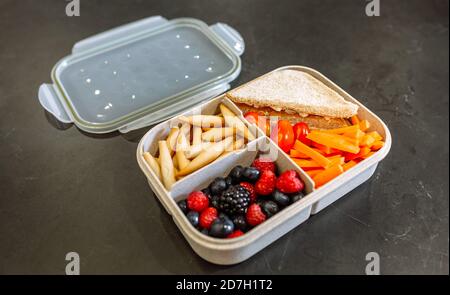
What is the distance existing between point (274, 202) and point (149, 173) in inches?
15.6

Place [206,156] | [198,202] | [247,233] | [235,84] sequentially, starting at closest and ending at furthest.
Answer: [247,233]
[198,202]
[206,156]
[235,84]

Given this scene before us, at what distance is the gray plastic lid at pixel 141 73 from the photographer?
158 cm

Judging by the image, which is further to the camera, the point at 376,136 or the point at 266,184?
the point at 376,136

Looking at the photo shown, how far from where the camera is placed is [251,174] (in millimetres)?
1218

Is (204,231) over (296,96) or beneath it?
beneath

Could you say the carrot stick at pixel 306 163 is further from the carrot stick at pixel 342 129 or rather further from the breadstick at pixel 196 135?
the breadstick at pixel 196 135

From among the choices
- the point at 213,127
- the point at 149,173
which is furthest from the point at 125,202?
the point at 213,127

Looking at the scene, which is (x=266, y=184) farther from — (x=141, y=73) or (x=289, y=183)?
(x=141, y=73)

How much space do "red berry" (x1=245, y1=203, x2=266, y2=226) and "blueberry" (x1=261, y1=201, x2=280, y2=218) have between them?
20 mm

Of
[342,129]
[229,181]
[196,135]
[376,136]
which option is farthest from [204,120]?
[376,136]

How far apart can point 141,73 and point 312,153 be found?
0.88 m

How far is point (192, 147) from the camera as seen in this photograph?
131 centimetres

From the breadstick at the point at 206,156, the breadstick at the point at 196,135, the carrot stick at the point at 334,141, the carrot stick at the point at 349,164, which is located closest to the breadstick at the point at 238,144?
the breadstick at the point at 206,156

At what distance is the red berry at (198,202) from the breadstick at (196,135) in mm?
222
